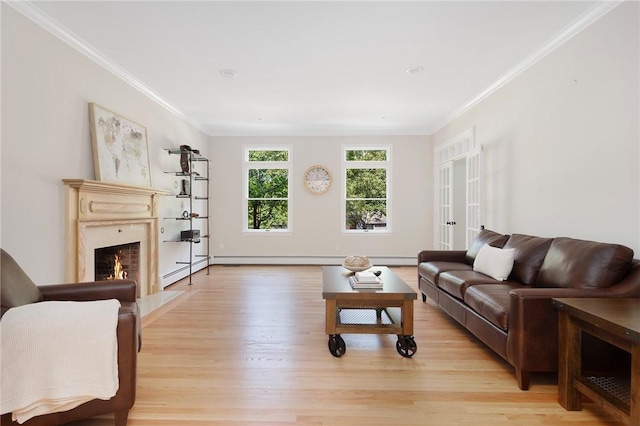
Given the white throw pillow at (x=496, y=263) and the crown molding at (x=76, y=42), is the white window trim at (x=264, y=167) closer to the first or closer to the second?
the crown molding at (x=76, y=42)

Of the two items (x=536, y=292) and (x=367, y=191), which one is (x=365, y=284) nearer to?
(x=536, y=292)

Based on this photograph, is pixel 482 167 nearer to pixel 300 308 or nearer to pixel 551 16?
pixel 551 16

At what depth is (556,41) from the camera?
2.95 metres

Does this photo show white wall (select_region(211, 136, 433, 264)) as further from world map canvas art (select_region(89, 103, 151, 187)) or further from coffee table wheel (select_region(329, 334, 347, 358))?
coffee table wheel (select_region(329, 334, 347, 358))

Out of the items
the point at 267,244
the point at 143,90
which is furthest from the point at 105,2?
the point at 267,244

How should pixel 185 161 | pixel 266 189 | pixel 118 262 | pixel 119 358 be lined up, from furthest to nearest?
pixel 266 189 → pixel 185 161 → pixel 118 262 → pixel 119 358

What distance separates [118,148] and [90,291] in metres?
2.07

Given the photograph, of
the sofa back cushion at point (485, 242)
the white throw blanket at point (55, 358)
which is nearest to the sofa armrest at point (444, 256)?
the sofa back cushion at point (485, 242)

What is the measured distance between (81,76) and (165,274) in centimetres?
277

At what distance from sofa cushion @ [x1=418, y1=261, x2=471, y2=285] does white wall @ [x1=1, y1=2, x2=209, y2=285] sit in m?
3.55

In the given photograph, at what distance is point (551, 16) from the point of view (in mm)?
2629

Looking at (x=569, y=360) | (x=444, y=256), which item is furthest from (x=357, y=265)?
(x=569, y=360)

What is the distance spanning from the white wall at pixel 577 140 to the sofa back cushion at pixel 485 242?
30 centimetres

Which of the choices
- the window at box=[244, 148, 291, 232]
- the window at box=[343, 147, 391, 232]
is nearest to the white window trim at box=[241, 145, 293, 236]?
the window at box=[244, 148, 291, 232]
